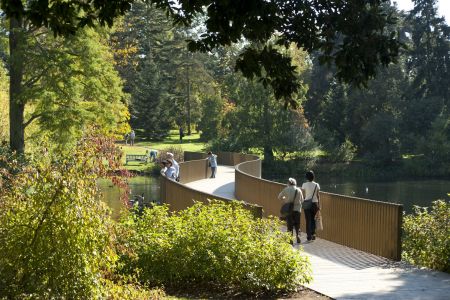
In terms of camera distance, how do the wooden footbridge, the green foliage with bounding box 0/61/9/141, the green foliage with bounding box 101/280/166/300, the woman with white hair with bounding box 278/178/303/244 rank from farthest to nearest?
1. the green foliage with bounding box 0/61/9/141
2. the woman with white hair with bounding box 278/178/303/244
3. the wooden footbridge
4. the green foliage with bounding box 101/280/166/300

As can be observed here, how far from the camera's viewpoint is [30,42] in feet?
93.2

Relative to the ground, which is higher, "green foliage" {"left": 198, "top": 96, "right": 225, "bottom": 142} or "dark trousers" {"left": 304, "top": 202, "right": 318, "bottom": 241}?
"green foliage" {"left": 198, "top": 96, "right": 225, "bottom": 142}

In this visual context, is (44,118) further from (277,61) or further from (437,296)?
(437,296)

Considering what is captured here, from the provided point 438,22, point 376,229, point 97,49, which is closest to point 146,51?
point 438,22

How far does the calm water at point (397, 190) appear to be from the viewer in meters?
52.4

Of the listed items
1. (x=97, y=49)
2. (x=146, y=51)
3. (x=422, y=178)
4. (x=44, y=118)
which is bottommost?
(x=422, y=178)

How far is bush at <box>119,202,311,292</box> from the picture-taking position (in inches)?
412

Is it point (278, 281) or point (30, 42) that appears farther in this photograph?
point (30, 42)

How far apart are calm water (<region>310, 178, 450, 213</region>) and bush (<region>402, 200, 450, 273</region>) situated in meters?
32.4

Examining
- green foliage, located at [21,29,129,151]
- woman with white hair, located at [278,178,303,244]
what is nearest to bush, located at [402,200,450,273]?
woman with white hair, located at [278,178,303,244]

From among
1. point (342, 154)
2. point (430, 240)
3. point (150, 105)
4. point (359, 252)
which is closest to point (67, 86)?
point (359, 252)

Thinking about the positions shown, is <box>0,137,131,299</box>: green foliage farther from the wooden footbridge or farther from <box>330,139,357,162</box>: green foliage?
<box>330,139,357,162</box>: green foliage

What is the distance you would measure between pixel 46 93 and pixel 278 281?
66.6ft

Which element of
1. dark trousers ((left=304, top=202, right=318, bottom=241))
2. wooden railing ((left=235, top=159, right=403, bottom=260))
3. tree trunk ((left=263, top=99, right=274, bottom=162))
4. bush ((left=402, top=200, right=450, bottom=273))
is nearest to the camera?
bush ((left=402, top=200, right=450, bottom=273))
